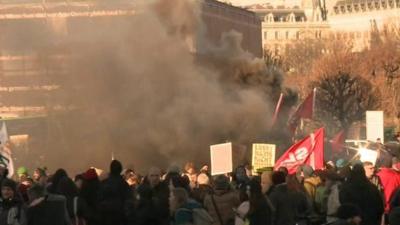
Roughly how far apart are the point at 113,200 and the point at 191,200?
3.01 ft

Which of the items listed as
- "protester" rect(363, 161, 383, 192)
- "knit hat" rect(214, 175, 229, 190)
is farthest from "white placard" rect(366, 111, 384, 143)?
"knit hat" rect(214, 175, 229, 190)

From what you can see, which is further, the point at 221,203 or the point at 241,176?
the point at 241,176

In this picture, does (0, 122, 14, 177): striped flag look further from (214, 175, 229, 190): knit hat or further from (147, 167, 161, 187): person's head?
(214, 175, 229, 190): knit hat

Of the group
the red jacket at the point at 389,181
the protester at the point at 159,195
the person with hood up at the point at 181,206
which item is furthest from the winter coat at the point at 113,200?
the red jacket at the point at 389,181

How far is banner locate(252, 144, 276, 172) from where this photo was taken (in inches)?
1081

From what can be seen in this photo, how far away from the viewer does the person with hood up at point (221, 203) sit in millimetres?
18531

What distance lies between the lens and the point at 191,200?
1798 centimetres

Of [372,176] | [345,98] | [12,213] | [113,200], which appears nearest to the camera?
[12,213]

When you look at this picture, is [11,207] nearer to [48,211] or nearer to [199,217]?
[48,211]

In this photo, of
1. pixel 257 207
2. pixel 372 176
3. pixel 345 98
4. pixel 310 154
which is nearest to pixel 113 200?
pixel 257 207

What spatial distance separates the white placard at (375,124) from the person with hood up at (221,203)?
29995 mm

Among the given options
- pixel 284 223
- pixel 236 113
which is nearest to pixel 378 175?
pixel 284 223

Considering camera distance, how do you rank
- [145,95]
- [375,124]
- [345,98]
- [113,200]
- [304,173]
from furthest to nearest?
1. [345,98]
2. [375,124]
3. [145,95]
4. [304,173]
5. [113,200]

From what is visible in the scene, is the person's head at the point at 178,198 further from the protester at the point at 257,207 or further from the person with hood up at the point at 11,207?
the person with hood up at the point at 11,207
